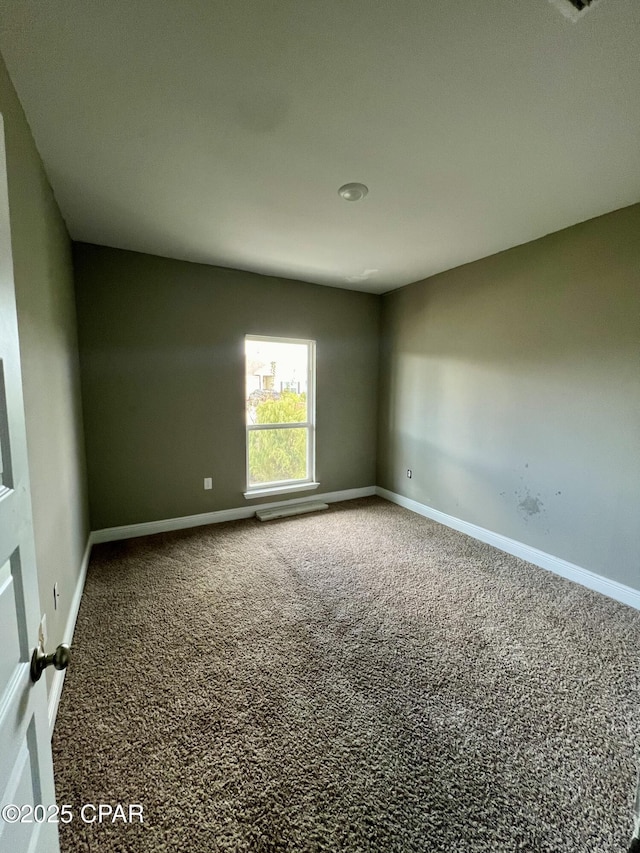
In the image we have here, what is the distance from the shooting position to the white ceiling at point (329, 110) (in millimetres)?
1138

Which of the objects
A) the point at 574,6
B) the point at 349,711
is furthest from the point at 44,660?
the point at 574,6

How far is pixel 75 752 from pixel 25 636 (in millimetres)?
1065

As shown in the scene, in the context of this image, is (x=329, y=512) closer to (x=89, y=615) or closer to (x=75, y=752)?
(x=89, y=615)

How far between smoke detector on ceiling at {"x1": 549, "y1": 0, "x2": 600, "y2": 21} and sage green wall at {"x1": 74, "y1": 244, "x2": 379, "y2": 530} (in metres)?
2.88

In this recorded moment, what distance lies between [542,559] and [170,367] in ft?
11.8

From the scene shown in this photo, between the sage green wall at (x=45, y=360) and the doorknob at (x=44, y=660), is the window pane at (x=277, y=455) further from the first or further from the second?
the doorknob at (x=44, y=660)

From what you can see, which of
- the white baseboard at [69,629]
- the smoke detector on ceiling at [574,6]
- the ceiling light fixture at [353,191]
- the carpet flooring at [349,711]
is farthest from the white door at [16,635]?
the ceiling light fixture at [353,191]

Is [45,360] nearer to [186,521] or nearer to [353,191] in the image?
[353,191]

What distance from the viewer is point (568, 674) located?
1742 mm

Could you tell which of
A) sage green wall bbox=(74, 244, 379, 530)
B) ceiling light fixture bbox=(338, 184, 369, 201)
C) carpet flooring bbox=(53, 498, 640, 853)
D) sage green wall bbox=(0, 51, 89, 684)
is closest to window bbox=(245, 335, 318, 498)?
sage green wall bbox=(74, 244, 379, 530)

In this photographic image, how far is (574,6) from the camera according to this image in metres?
1.08

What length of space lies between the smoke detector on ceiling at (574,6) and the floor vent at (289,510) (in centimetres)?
366

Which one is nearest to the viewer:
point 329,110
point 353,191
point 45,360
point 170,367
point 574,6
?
point 574,6

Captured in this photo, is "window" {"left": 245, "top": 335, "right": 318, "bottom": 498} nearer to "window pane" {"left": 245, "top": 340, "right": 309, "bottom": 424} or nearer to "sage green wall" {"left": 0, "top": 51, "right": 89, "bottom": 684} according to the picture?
"window pane" {"left": 245, "top": 340, "right": 309, "bottom": 424}
